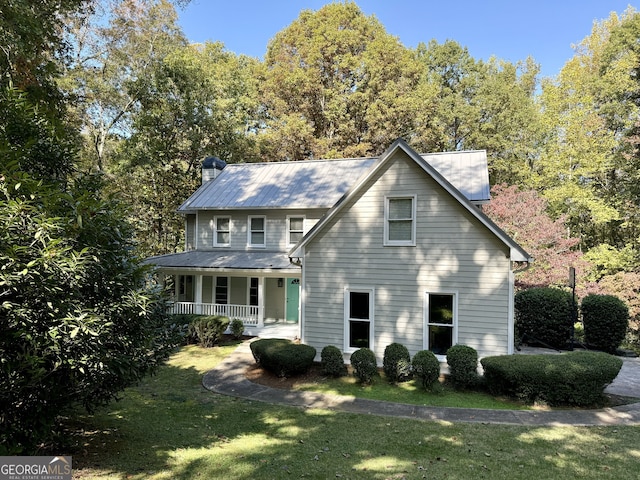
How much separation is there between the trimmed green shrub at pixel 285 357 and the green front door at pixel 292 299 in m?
6.65

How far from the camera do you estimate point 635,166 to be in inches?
832

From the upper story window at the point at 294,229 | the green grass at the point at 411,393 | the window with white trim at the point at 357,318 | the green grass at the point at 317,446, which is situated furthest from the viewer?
the upper story window at the point at 294,229

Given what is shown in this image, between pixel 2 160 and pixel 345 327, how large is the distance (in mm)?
9413

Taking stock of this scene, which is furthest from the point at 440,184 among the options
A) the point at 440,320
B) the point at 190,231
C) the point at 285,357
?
the point at 190,231

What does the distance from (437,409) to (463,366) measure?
159 cm

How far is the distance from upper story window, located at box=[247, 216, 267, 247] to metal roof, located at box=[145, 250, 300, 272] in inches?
22.0

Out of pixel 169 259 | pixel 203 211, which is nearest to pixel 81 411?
pixel 169 259

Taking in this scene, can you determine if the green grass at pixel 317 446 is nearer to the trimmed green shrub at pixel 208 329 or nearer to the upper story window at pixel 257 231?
the trimmed green shrub at pixel 208 329

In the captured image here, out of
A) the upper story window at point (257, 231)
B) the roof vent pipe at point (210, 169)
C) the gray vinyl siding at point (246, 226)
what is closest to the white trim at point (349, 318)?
the gray vinyl siding at point (246, 226)

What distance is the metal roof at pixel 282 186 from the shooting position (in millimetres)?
18109

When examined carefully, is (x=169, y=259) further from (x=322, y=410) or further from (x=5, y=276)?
(x=5, y=276)

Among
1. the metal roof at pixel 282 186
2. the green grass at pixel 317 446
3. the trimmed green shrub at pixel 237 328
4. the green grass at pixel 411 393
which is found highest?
the metal roof at pixel 282 186

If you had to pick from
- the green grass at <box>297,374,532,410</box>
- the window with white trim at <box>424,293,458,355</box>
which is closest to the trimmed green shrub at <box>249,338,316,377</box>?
the green grass at <box>297,374,532,410</box>

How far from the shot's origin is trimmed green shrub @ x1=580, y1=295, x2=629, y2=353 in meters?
14.1
